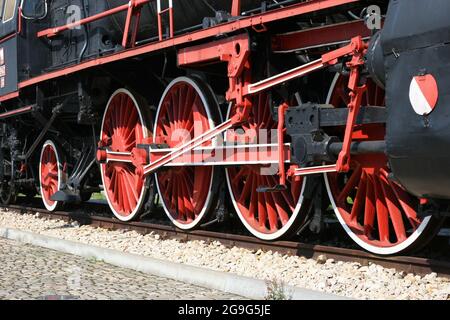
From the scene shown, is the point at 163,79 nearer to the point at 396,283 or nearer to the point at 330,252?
the point at 330,252

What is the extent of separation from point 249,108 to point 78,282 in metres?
2.06

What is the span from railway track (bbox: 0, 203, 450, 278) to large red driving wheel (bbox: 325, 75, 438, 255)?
0.10 metres

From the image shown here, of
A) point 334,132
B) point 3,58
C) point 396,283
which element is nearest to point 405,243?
point 396,283

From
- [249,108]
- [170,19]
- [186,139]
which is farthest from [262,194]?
[170,19]

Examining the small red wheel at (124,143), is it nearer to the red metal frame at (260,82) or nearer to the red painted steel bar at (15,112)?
the red metal frame at (260,82)

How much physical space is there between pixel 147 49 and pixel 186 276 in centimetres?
253

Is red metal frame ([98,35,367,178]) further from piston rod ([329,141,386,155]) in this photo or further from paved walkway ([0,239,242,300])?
paved walkway ([0,239,242,300])

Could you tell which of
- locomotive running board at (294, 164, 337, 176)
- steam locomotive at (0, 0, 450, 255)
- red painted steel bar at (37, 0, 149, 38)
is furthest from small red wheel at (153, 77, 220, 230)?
locomotive running board at (294, 164, 337, 176)

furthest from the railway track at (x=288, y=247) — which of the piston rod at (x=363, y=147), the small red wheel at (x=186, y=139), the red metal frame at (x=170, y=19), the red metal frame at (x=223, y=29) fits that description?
the red metal frame at (x=170, y=19)

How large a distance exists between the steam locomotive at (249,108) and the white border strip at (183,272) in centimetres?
89

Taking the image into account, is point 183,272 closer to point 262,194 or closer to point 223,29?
point 262,194

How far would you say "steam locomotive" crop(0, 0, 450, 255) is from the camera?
3582 millimetres

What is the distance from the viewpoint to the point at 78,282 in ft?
15.8
